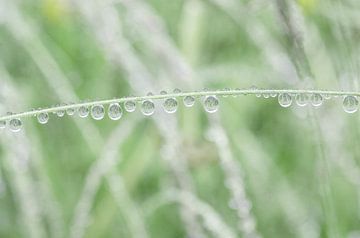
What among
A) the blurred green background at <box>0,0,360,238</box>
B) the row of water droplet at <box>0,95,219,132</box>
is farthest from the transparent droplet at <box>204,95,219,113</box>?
the blurred green background at <box>0,0,360,238</box>

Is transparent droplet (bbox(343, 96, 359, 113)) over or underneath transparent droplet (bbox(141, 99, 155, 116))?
underneath

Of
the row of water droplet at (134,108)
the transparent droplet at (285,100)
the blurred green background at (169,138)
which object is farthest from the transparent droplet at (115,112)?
the blurred green background at (169,138)

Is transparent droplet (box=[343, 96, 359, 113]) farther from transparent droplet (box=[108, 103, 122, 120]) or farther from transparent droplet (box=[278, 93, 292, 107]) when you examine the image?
transparent droplet (box=[108, 103, 122, 120])

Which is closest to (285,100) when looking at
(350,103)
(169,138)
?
(350,103)

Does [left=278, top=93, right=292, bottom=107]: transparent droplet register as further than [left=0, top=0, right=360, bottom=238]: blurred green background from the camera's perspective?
No

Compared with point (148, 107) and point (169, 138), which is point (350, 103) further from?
point (169, 138)

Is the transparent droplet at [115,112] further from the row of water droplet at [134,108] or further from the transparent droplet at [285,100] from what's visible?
the transparent droplet at [285,100]

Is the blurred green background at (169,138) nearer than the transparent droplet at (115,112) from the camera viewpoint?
No

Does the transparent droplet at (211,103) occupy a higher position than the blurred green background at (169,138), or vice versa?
the blurred green background at (169,138)

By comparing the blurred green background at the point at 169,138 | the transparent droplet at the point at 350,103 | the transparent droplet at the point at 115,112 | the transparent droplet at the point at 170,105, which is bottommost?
the transparent droplet at the point at 350,103
